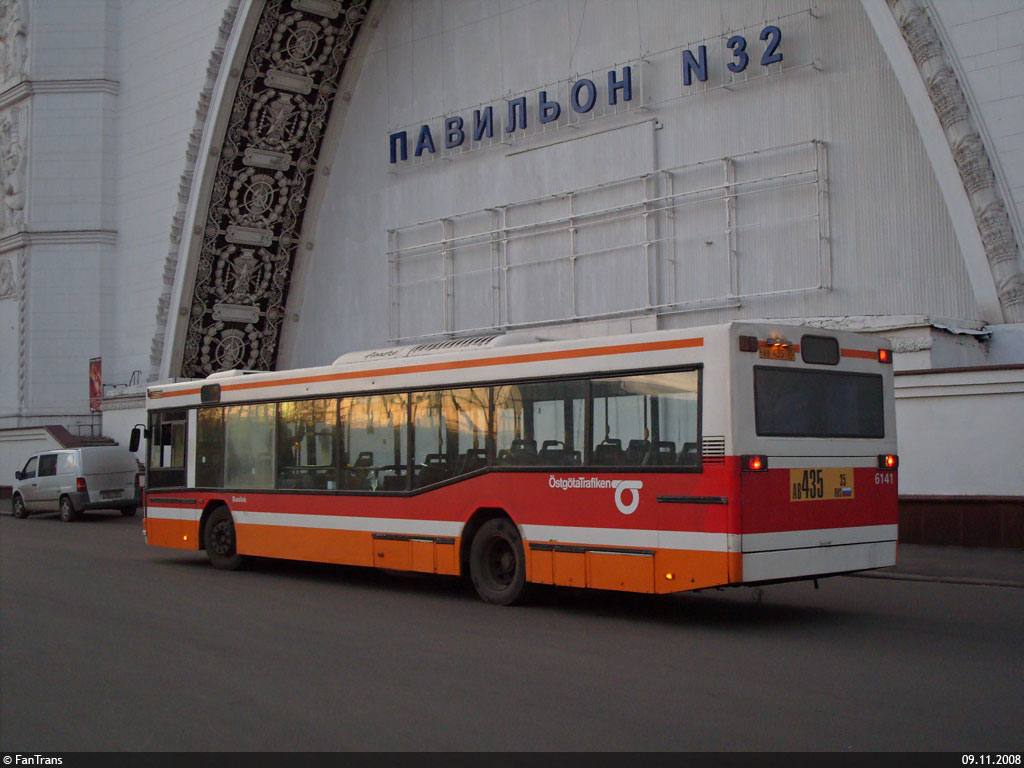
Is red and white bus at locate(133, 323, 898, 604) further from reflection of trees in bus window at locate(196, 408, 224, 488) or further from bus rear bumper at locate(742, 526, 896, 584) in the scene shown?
reflection of trees in bus window at locate(196, 408, 224, 488)

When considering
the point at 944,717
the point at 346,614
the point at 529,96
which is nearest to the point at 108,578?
the point at 346,614

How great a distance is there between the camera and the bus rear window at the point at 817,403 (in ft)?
33.8

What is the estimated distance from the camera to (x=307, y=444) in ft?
47.6

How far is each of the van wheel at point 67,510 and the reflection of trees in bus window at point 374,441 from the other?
16.4 meters

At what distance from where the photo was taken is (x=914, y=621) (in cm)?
1080

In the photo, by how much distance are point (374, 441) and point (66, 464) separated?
17486mm

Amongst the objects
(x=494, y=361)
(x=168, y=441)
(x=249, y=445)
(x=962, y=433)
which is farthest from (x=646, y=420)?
(x=168, y=441)

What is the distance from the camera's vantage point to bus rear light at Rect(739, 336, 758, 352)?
10164 mm

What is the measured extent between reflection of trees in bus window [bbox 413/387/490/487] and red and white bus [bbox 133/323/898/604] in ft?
0.07

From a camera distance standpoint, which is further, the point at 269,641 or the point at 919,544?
the point at 919,544

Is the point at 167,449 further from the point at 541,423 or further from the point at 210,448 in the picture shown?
the point at 541,423
